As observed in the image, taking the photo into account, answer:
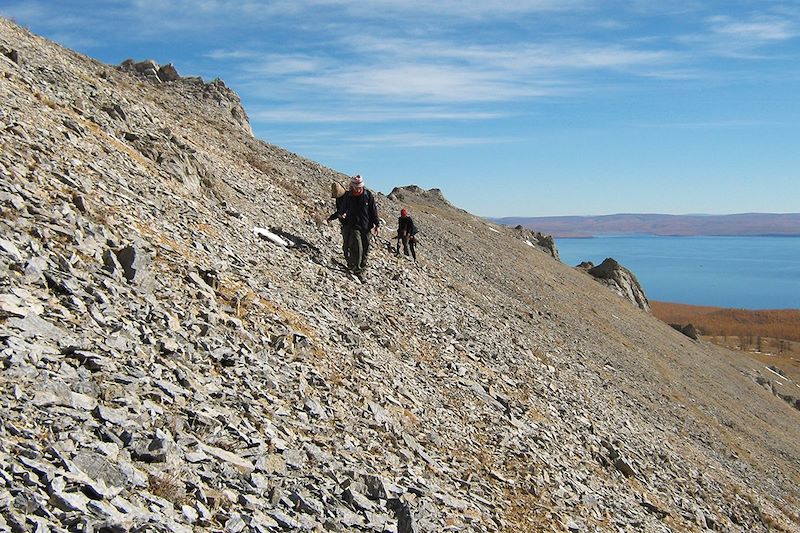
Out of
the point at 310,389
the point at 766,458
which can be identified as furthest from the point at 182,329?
the point at 766,458

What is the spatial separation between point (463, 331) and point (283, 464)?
10063 mm

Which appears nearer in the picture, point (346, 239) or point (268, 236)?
point (268, 236)

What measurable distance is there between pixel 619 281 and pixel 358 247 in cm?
4159

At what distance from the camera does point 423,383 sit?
12289 millimetres

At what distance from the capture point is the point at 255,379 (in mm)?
8852

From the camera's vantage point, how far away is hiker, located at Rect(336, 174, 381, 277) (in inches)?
632

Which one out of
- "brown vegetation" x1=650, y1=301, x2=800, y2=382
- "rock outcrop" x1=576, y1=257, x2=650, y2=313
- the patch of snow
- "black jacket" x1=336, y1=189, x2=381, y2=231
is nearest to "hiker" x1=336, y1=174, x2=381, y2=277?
"black jacket" x1=336, y1=189, x2=381, y2=231

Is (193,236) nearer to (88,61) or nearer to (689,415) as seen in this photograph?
(88,61)

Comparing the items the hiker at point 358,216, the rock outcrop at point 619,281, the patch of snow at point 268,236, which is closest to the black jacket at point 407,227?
the hiker at point 358,216

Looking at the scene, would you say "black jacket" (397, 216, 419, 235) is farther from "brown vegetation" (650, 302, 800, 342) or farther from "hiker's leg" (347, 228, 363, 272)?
"brown vegetation" (650, 302, 800, 342)

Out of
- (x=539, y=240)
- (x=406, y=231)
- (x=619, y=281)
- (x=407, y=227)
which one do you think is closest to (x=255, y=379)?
(x=407, y=227)

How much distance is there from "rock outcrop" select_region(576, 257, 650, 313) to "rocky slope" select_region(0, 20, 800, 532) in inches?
1159

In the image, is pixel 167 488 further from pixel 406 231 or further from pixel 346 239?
pixel 406 231

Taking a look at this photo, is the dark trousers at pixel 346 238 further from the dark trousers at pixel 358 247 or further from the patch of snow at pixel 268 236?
the patch of snow at pixel 268 236
